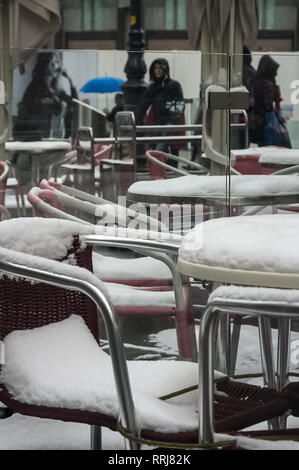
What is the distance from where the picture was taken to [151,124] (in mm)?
3184

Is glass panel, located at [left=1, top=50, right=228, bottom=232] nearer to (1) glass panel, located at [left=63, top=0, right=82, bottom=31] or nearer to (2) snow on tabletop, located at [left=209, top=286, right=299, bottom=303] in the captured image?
(2) snow on tabletop, located at [left=209, top=286, right=299, bottom=303]

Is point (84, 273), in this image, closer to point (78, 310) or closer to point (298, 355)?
point (78, 310)

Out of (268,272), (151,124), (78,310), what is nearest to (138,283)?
(151,124)

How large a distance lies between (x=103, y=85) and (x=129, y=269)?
25.0 inches

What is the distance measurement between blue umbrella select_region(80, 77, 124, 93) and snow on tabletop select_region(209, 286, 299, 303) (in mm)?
1668

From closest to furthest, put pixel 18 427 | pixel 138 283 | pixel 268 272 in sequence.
A: pixel 268 272
pixel 18 427
pixel 138 283

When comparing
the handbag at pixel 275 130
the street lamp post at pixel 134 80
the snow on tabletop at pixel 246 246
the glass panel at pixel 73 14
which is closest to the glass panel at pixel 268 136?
the handbag at pixel 275 130

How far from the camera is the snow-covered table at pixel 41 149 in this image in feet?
10.4

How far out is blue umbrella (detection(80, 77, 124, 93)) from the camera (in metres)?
3.07

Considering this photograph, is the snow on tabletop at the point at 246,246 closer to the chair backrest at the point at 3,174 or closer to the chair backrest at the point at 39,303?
the chair backrest at the point at 39,303

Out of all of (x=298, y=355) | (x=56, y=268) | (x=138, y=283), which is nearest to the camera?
(x=56, y=268)

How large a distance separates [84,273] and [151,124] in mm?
1504

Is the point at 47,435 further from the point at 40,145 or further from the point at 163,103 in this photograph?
the point at 163,103

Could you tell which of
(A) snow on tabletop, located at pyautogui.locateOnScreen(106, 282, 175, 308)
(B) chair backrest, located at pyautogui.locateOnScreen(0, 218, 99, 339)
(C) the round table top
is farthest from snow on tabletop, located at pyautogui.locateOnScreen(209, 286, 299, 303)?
(A) snow on tabletop, located at pyautogui.locateOnScreen(106, 282, 175, 308)
